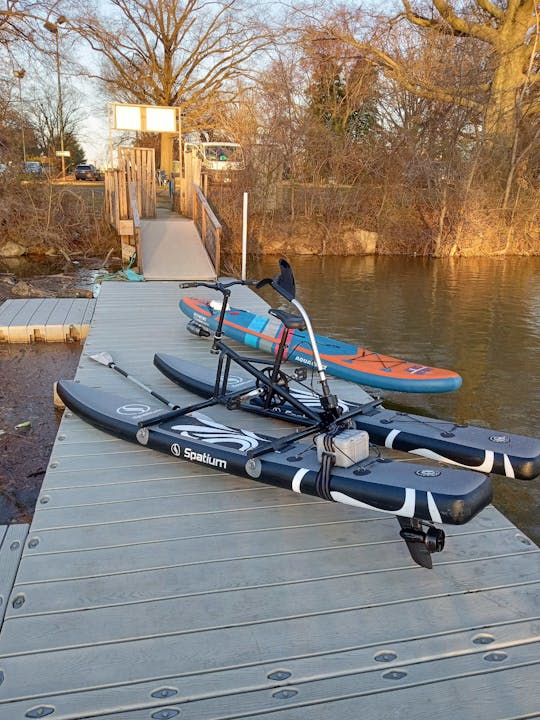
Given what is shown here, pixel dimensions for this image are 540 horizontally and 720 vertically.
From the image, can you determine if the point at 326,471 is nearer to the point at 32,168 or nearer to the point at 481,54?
the point at 32,168

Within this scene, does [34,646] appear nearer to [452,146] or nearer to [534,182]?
[452,146]

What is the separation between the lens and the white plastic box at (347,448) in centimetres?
299

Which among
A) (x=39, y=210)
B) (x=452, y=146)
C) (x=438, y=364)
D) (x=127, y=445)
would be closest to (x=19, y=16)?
(x=39, y=210)

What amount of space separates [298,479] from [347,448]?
298 millimetres

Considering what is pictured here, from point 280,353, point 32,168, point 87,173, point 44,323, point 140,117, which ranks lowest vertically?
point 44,323

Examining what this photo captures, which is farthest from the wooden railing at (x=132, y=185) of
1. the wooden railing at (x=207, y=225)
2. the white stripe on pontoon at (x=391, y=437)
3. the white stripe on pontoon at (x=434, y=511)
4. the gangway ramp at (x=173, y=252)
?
the white stripe on pontoon at (x=434, y=511)

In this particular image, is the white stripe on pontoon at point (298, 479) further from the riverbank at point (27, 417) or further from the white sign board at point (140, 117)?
the white sign board at point (140, 117)

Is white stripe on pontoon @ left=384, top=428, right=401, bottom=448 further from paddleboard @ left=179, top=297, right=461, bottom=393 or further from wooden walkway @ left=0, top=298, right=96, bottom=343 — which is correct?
wooden walkway @ left=0, top=298, right=96, bottom=343

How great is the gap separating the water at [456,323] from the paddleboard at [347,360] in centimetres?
79

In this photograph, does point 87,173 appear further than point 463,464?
Yes

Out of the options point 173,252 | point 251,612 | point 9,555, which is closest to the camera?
point 251,612

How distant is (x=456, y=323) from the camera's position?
9.99 metres

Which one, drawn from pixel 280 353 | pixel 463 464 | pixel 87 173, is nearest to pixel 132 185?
pixel 280 353

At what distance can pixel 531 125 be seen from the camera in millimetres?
18234
